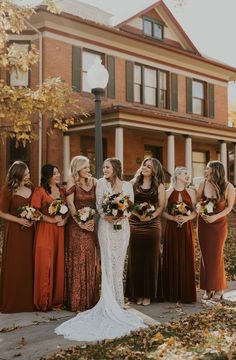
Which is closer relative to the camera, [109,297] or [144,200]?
[109,297]

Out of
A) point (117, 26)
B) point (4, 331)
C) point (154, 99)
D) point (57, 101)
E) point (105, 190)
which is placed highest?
point (117, 26)

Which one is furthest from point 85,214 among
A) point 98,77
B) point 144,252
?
point 98,77

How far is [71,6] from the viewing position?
77.6ft

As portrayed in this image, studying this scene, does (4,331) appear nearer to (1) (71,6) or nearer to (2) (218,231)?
(2) (218,231)

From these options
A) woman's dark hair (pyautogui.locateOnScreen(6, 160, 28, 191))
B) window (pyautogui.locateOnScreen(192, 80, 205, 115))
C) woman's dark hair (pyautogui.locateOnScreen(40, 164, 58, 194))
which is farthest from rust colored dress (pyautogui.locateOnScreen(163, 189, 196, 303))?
window (pyautogui.locateOnScreen(192, 80, 205, 115))

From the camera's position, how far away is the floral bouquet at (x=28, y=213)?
6969mm

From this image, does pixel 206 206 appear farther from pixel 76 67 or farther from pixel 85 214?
pixel 76 67

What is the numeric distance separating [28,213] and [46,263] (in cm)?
75

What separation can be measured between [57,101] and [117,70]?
1174 cm

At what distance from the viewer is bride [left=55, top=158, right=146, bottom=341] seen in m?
6.19

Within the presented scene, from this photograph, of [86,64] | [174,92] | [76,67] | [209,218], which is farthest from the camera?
[174,92]

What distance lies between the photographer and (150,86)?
2325 centimetres

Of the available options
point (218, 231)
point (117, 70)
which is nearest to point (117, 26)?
point (117, 70)

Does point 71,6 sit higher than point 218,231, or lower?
higher
